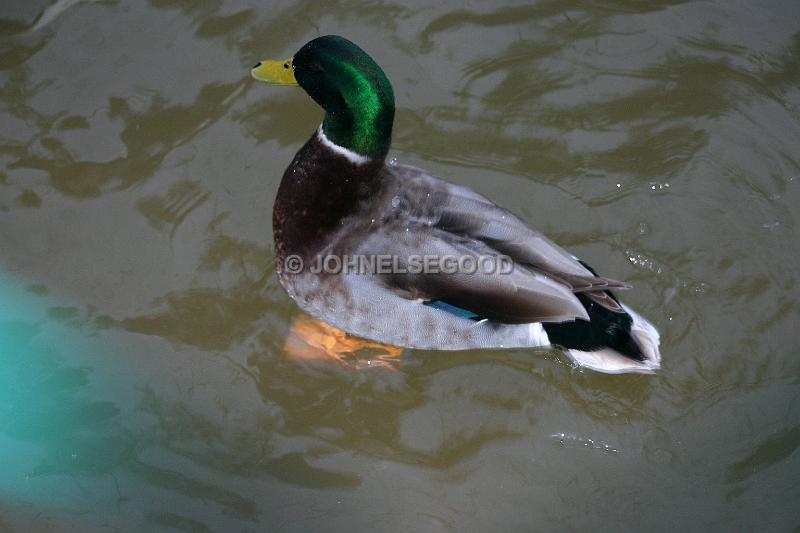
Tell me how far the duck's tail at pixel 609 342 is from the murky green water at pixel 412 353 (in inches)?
10.4

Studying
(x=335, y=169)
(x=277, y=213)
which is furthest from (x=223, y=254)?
(x=335, y=169)

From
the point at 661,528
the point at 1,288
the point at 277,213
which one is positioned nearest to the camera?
the point at 661,528

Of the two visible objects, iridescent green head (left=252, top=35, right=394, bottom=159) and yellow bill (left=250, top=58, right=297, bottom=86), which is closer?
iridescent green head (left=252, top=35, right=394, bottom=159)

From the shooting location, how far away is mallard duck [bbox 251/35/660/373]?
3.18 metres

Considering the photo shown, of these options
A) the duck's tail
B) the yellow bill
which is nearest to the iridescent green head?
the yellow bill

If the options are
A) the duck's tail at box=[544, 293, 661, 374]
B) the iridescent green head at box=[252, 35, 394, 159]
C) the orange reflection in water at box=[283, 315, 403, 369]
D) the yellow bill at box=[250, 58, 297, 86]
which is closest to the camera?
the iridescent green head at box=[252, 35, 394, 159]

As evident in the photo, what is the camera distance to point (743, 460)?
3.50 metres

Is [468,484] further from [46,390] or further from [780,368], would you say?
[46,390]

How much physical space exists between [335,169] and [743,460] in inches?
82.5

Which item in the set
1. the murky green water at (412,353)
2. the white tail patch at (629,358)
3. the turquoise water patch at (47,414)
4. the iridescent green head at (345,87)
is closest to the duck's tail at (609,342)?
the white tail patch at (629,358)

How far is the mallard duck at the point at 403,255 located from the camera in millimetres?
3176

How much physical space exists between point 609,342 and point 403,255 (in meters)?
0.95

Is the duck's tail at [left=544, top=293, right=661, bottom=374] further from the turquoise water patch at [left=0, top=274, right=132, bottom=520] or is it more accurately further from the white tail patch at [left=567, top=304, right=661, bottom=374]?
the turquoise water patch at [left=0, top=274, right=132, bottom=520]

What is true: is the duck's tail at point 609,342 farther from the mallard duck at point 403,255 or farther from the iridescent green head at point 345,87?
the iridescent green head at point 345,87
